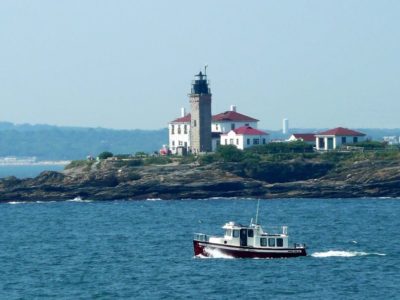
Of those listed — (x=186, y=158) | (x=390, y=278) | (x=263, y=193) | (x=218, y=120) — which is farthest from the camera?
(x=218, y=120)

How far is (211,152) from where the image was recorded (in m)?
156

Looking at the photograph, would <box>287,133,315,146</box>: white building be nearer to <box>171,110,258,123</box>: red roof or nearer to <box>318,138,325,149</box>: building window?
<box>318,138,325,149</box>: building window

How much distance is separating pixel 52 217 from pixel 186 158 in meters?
32.1

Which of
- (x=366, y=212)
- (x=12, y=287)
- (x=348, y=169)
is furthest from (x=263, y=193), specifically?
(x=12, y=287)

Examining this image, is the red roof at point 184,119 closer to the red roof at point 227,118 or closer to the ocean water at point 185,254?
the red roof at point 227,118

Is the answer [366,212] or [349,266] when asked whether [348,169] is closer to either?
[366,212]

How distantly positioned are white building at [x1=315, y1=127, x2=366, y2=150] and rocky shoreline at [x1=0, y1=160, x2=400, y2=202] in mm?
12705

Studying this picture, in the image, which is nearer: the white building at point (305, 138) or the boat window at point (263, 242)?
the boat window at point (263, 242)

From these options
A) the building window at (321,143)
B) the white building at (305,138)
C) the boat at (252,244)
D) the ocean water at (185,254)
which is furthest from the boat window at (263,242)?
the white building at (305,138)

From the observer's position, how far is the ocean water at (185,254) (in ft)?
230

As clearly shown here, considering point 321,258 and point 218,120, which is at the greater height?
point 218,120

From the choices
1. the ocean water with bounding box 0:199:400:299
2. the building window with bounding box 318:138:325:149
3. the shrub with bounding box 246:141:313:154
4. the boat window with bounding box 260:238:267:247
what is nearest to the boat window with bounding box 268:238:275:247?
the boat window with bounding box 260:238:267:247

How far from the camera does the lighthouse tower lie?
155 meters

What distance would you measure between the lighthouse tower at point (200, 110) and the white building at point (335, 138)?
13.7 m
